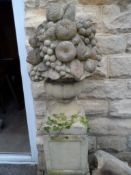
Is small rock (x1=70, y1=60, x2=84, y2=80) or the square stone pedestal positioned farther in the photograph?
the square stone pedestal

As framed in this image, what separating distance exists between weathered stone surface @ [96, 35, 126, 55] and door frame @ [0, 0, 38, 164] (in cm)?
57

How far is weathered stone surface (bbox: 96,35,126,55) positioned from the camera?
86.7 inches

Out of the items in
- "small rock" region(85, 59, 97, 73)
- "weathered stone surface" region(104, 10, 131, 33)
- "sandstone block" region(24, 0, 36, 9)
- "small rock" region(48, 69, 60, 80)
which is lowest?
"small rock" region(48, 69, 60, 80)

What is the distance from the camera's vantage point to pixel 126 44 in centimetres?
222

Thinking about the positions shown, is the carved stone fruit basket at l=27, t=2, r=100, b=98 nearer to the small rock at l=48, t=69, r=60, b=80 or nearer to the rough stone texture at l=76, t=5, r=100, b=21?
the small rock at l=48, t=69, r=60, b=80

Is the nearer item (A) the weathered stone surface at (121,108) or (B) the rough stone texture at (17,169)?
(A) the weathered stone surface at (121,108)

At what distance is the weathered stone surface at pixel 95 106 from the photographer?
2.39 meters

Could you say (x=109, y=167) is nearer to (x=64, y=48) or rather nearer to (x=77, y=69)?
(x=77, y=69)

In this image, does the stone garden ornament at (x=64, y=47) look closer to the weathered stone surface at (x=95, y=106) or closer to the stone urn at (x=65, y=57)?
the stone urn at (x=65, y=57)

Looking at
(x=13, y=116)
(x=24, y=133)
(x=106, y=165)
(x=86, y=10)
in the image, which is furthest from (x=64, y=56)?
(x=13, y=116)

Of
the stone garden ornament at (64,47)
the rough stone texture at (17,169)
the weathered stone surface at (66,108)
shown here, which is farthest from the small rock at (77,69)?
the rough stone texture at (17,169)

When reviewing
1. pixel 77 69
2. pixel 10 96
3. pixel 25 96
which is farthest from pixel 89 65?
pixel 10 96

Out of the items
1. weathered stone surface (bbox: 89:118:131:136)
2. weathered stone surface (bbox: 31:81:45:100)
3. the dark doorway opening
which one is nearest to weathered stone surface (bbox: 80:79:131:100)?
weathered stone surface (bbox: 89:118:131:136)

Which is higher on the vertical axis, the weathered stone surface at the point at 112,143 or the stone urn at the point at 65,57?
the stone urn at the point at 65,57
